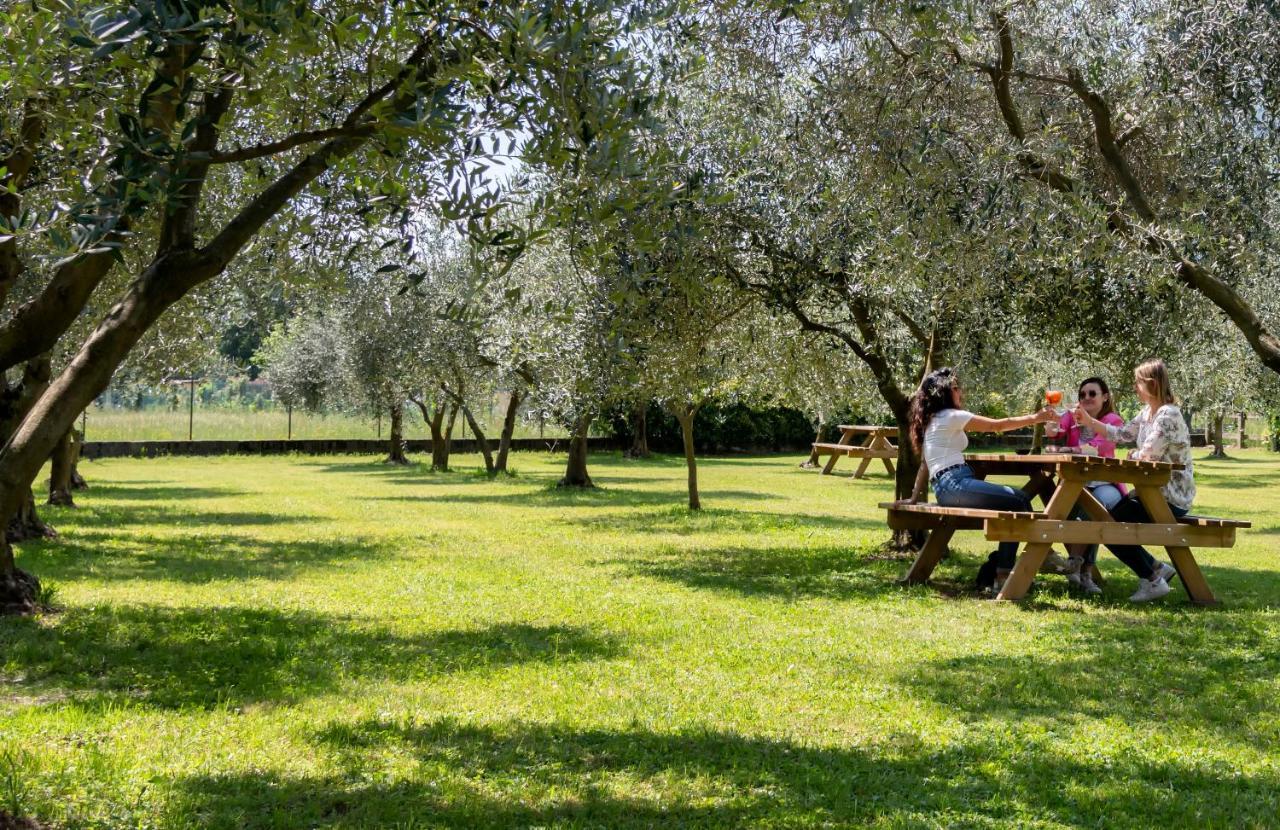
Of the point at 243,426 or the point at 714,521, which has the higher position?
the point at 243,426

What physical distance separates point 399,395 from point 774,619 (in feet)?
84.4

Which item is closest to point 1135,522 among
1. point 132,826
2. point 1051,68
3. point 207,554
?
point 1051,68

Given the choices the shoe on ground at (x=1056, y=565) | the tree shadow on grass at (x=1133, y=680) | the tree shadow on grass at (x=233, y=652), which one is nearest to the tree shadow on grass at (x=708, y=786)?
the tree shadow on grass at (x=1133, y=680)

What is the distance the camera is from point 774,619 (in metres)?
9.09

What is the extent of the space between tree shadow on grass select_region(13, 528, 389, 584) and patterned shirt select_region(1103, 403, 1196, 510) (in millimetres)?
7865

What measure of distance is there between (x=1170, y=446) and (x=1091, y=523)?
0.98 m

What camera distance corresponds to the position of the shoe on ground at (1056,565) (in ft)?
35.1

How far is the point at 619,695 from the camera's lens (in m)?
6.40

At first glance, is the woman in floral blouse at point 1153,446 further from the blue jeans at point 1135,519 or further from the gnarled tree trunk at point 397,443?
the gnarled tree trunk at point 397,443

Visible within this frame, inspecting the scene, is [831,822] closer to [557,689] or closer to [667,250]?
Result: [557,689]

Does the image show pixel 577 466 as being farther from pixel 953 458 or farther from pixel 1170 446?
pixel 1170 446

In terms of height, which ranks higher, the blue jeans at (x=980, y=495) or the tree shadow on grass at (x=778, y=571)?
the blue jeans at (x=980, y=495)

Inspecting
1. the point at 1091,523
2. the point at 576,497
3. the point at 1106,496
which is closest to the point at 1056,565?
the point at 1106,496

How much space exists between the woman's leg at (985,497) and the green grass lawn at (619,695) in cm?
48
